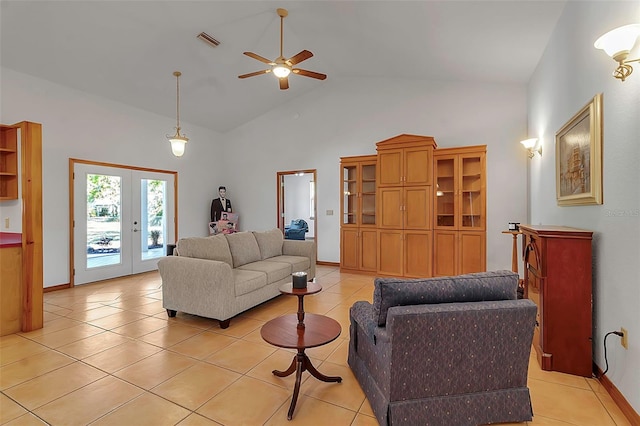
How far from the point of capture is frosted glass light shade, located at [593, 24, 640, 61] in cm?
163

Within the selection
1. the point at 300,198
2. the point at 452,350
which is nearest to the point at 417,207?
the point at 452,350

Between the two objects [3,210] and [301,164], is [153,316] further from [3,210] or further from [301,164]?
[301,164]

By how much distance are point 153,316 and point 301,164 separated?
411 centimetres

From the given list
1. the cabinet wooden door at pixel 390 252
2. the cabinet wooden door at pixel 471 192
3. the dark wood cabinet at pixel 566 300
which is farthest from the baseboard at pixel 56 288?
the cabinet wooden door at pixel 471 192

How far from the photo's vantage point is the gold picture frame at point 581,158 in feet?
7.25

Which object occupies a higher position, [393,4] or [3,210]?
[393,4]

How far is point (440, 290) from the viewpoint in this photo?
1.67m

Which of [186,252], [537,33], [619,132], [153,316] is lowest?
[153,316]

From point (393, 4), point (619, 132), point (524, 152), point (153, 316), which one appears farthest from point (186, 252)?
point (524, 152)

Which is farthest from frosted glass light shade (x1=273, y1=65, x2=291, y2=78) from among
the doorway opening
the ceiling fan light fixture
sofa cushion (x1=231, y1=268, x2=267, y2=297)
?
the doorway opening

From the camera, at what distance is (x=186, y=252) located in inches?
140

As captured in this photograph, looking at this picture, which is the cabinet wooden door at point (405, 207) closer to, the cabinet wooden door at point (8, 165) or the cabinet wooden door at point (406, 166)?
the cabinet wooden door at point (406, 166)

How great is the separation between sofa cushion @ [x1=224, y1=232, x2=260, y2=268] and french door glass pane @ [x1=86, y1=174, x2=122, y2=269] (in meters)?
2.61

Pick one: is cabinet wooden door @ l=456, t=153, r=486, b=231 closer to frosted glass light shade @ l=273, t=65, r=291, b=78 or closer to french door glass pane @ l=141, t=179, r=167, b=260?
frosted glass light shade @ l=273, t=65, r=291, b=78
